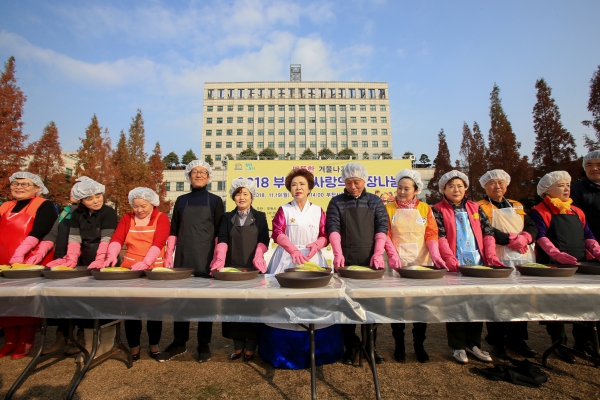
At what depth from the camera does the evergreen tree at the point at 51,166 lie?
62.1 ft

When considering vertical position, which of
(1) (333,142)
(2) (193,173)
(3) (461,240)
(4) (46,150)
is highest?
(1) (333,142)

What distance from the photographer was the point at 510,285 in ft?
5.78

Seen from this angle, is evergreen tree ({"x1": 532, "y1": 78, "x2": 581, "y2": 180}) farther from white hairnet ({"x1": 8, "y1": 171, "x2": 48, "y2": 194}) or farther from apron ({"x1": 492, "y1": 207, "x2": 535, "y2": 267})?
white hairnet ({"x1": 8, "y1": 171, "x2": 48, "y2": 194})

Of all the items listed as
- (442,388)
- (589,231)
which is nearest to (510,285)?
(442,388)

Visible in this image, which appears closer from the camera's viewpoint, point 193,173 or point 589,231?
point 589,231

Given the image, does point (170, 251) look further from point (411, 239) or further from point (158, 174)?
point (158, 174)

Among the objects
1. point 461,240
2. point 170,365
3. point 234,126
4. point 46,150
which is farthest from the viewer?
point 234,126

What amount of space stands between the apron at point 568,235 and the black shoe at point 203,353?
3.53 meters

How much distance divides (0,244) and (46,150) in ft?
74.7

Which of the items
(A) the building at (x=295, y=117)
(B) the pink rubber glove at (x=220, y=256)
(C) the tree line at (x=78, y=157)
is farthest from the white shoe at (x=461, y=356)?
(A) the building at (x=295, y=117)

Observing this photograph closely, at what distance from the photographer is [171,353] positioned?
2.95 m

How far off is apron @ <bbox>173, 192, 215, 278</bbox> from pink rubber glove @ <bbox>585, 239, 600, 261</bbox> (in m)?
3.66

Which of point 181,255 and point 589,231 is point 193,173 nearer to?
point 181,255

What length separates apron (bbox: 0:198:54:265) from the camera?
10.2 feet
